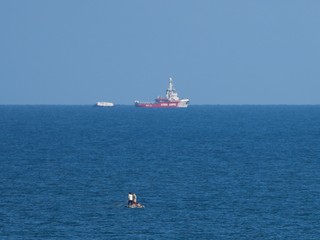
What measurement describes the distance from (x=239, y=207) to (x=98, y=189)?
48.1 ft

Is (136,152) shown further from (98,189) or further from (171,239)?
(171,239)

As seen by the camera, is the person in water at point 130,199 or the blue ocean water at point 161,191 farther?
the person in water at point 130,199

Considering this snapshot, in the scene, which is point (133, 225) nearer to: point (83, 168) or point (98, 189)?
point (98, 189)

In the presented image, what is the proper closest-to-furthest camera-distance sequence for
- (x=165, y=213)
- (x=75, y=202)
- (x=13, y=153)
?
1. (x=165, y=213)
2. (x=75, y=202)
3. (x=13, y=153)

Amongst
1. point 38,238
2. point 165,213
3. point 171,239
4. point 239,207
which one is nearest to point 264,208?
point 239,207

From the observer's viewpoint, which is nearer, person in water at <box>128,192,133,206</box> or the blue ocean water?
the blue ocean water

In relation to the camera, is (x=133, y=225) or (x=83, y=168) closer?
(x=133, y=225)

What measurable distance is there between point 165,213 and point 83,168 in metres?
30.7

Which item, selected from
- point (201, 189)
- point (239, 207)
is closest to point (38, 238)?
point (239, 207)

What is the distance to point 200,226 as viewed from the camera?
58906mm

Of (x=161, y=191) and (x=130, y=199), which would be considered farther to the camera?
(x=161, y=191)

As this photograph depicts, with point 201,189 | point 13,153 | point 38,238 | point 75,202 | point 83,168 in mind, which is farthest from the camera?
point 13,153

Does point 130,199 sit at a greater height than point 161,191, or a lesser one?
greater

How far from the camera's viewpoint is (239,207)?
65.9 meters
